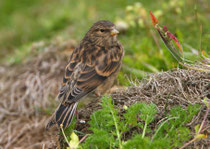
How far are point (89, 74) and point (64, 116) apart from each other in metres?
0.95

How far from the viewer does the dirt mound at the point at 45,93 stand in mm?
3736

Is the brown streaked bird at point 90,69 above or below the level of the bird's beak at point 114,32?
below

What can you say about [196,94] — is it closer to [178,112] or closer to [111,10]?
[178,112]

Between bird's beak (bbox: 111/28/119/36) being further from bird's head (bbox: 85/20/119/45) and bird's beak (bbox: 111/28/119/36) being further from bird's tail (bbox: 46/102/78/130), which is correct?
bird's tail (bbox: 46/102/78/130)

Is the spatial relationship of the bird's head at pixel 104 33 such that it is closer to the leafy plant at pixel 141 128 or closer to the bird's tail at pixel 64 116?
the bird's tail at pixel 64 116

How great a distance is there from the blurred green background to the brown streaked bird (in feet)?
1.34

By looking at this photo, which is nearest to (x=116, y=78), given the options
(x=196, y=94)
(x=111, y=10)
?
(x=196, y=94)

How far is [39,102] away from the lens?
6012 mm

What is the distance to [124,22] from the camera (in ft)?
24.5

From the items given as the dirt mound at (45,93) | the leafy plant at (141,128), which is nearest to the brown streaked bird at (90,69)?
the dirt mound at (45,93)

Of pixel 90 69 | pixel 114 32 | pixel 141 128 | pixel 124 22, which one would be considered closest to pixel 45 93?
pixel 90 69

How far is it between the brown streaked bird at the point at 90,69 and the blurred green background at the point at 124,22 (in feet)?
1.34

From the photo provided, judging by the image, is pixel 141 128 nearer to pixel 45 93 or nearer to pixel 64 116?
pixel 64 116

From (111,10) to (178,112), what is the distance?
6.35 meters
